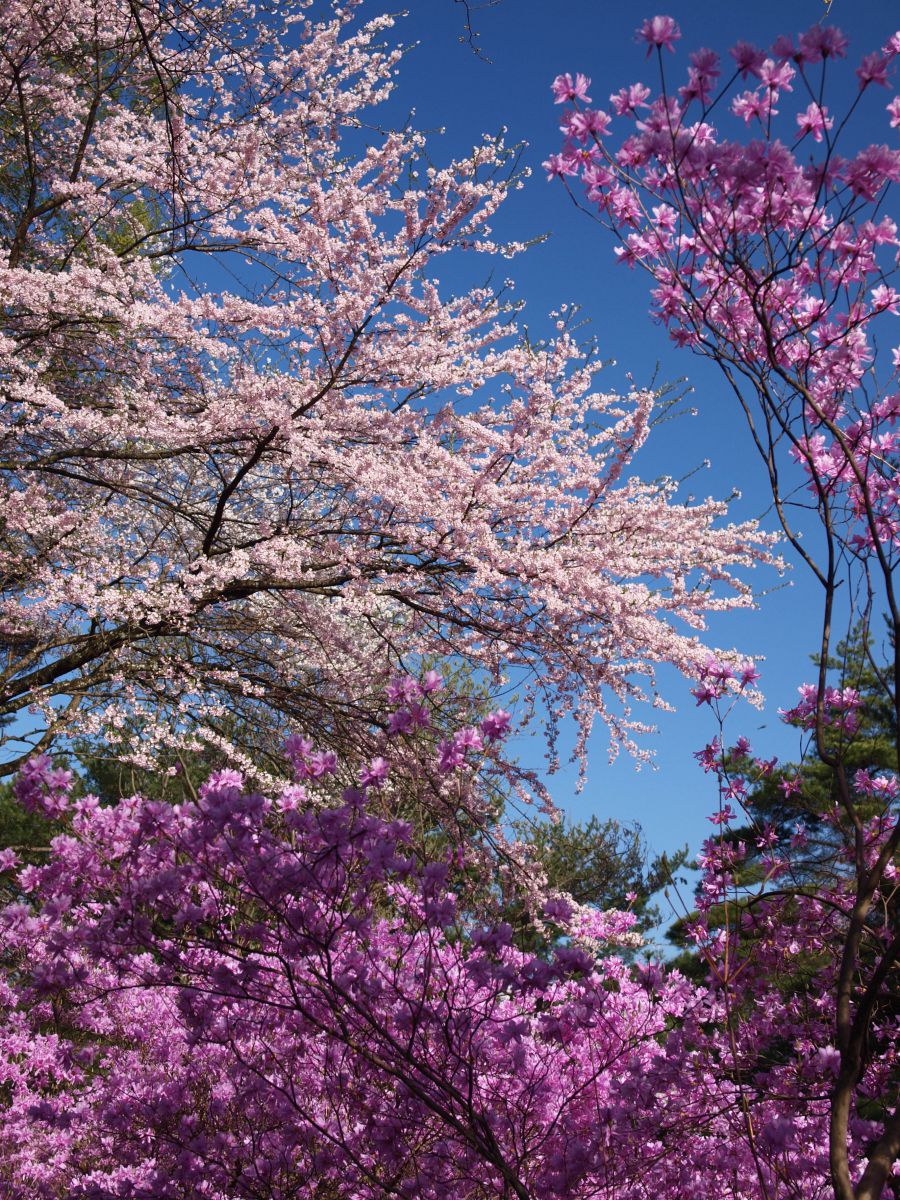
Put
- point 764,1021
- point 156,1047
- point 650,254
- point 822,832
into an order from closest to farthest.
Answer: point 650,254 → point 764,1021 → point 156,1047 → point 822,832

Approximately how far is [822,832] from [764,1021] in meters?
13.9

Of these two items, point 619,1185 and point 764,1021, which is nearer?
point 619,1185

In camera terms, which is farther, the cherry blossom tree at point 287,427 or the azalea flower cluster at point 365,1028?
the cherry blossom tree at point 287,427

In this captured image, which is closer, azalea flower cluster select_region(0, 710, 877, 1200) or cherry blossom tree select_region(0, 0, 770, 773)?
azalea flower cluster select_region(0, 710, 877, 1200)

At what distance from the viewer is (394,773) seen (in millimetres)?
6434

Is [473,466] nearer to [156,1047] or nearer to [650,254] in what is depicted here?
[650,254]

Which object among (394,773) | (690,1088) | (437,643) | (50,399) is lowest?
(690,1088)

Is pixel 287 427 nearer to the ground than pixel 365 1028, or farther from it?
farther from it

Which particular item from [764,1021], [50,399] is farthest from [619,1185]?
[50,399]

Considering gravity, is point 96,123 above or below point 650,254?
above

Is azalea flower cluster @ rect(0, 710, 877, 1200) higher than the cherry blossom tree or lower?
lower

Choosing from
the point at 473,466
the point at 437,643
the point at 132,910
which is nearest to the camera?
the point at 132,910

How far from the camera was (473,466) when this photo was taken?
6.43 metres

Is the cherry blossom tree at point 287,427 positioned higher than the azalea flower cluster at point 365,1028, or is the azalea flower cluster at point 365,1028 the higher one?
the cherry blossom tree at point 287,427
